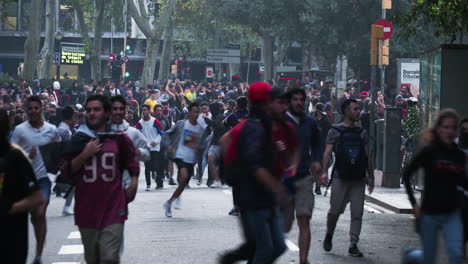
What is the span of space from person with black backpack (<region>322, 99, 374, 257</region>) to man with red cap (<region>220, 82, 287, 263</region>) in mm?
3299

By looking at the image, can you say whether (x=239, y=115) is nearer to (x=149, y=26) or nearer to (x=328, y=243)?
(x=328, y=243)

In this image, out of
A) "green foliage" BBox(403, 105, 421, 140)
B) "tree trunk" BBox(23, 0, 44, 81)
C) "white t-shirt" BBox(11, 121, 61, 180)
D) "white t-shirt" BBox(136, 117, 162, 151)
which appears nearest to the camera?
"white t-shirt" BBox(11, 121, 61, 180)

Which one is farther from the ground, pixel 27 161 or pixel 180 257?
pixel 27 161

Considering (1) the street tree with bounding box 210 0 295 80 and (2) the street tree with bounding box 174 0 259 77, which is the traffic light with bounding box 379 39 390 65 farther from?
(2) the street tree with bounding box 174 0 259 77

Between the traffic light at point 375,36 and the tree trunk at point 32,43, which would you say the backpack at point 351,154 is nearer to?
the traffic light at point 375,36

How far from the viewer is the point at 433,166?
289 inches

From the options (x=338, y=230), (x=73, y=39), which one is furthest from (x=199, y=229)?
(x=73, y=39)

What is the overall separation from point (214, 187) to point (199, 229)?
7.54 meters

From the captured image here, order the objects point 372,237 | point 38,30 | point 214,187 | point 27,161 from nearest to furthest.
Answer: point 27,161 → point 372,237 → point 214,187 → point 38,30

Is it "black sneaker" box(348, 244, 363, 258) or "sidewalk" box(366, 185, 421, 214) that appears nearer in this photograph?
"black sneaker" box(348, 244, 363, 258)

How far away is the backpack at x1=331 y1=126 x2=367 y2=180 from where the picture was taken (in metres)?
10.1

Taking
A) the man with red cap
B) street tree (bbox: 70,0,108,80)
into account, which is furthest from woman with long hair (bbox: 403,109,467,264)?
street tree (bbox: 70,0,108,80)

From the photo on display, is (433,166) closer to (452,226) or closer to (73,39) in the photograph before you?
(452,226)

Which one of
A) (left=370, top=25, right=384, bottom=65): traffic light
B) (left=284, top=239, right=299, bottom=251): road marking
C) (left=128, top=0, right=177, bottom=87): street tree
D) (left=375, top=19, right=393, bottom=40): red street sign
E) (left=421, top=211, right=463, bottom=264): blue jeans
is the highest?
(left=128, top=0, right=177, bottom=87): street tree
